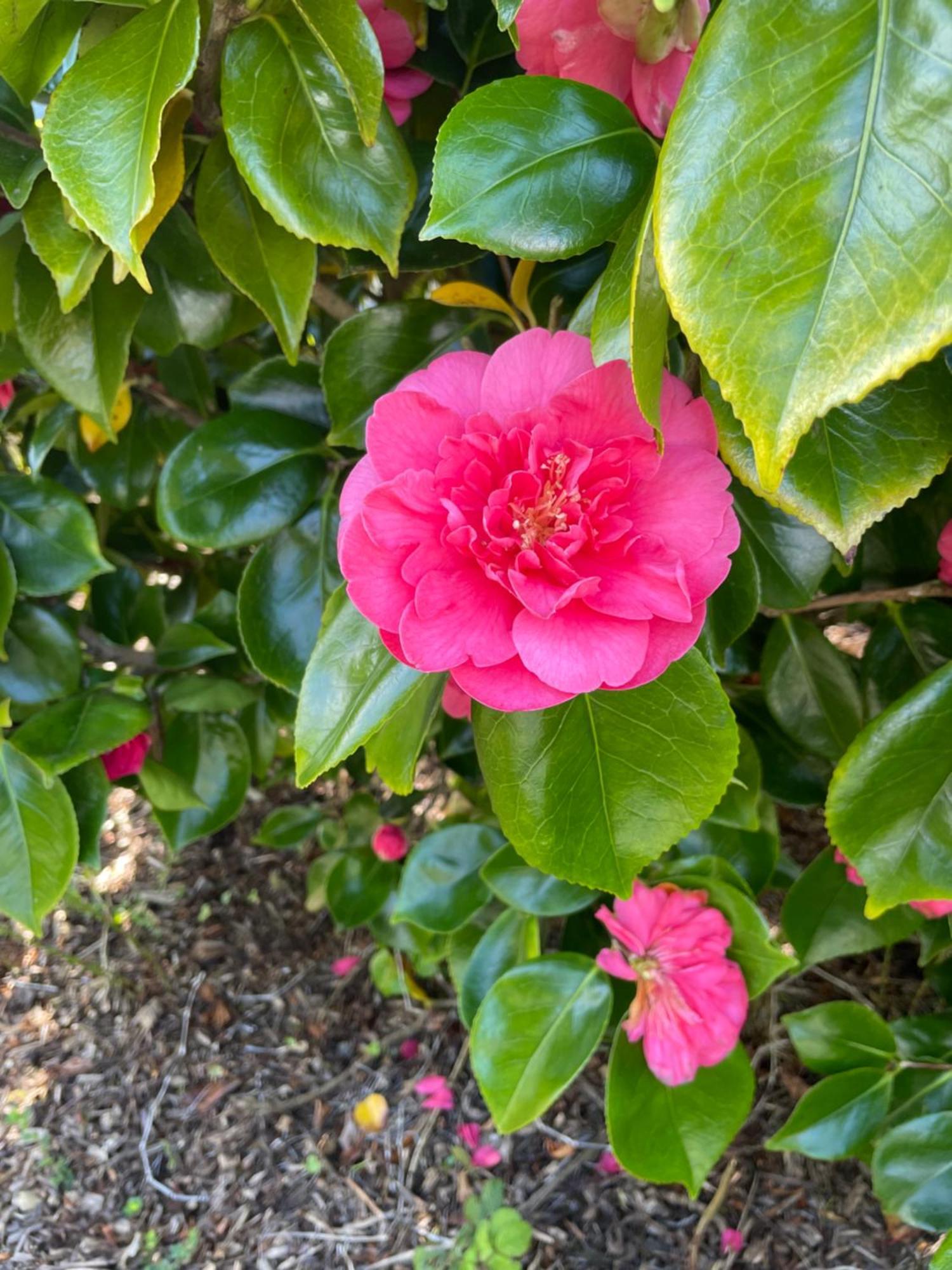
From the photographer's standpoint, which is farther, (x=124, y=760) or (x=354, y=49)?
(x=124, y=760)

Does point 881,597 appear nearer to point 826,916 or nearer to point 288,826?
point 826,916

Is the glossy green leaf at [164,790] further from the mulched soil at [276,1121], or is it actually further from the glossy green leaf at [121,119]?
the mulched soil at [276,1121]

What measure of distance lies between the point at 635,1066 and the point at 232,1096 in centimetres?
91

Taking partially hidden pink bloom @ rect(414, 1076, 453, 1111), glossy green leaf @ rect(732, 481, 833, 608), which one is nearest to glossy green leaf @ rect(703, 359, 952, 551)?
glossy green leaf @ rect(732, 481, 833, 608)

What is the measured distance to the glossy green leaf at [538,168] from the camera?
0.34 m

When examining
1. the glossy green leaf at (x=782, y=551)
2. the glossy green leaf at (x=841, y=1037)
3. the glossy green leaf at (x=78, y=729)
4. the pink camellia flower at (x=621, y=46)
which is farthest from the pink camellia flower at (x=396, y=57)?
the glossy green leaf at (x=841, y=1037)

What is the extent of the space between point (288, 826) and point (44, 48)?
104cm

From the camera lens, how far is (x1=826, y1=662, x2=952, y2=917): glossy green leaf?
51cm

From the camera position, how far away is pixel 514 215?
342 millimetres

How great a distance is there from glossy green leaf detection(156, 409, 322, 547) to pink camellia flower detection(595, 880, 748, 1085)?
41 centimetres

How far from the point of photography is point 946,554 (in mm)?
616

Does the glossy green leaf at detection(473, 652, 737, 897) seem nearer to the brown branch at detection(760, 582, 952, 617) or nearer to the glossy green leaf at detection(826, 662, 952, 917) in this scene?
the glossy green leaf at detection(826, 662, 952, 917)

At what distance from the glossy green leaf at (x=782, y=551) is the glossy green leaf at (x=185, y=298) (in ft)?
1.40

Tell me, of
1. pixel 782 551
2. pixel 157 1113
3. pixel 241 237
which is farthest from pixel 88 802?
pixel 157 1113
